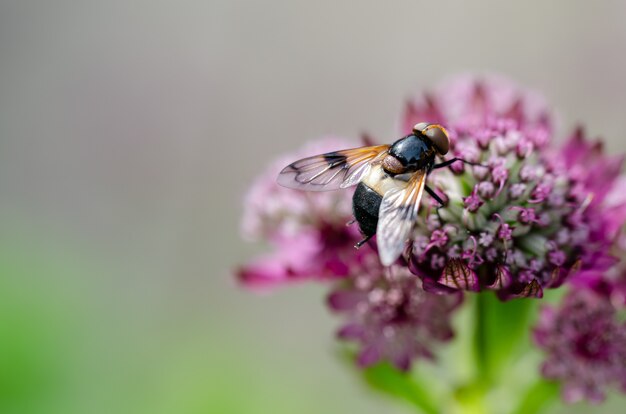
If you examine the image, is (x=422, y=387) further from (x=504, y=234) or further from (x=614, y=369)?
(x=504, y=234)

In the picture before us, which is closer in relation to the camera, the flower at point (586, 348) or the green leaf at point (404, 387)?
Result: the flower at point (586, 348)

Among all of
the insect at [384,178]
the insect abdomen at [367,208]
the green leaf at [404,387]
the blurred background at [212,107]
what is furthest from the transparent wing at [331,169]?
the blurred background at [212,107]

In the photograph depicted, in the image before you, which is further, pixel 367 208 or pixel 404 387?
pixel 404 387

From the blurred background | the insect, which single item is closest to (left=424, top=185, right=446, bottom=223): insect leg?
the insect

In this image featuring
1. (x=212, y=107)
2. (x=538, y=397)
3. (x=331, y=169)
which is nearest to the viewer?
(x=331, y=169)

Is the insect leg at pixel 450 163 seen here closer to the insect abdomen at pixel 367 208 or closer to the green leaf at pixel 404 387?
the insect abdomen at pixel 367 208

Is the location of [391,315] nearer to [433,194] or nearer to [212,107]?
[433,194]

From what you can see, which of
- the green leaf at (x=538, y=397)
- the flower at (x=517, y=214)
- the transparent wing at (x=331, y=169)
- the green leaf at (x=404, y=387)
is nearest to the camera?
the flower at (x=517, y=214)

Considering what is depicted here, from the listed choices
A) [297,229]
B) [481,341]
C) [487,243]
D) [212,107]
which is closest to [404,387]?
[481,341]
